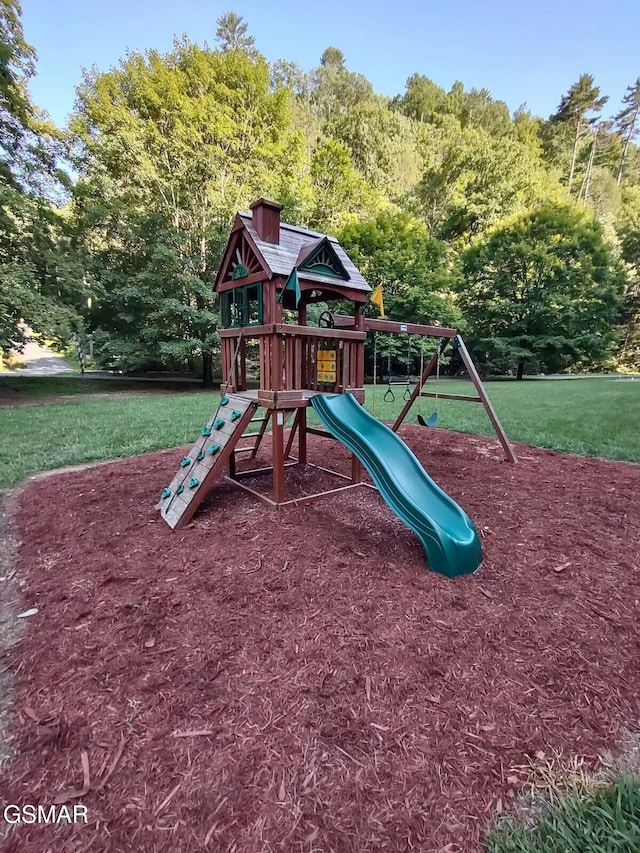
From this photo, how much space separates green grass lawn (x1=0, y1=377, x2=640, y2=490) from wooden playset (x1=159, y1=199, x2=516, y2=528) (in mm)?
2887

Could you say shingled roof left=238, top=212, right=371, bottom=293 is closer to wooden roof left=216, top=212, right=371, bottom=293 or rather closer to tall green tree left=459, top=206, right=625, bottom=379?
wooden roof left=216, top=212, right=371, bottom=293

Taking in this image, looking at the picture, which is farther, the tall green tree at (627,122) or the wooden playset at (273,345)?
the tall green tree at (627,122)

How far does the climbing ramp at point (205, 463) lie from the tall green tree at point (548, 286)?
71.7ft

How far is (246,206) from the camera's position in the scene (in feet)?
57.9

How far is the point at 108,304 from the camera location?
1727cm

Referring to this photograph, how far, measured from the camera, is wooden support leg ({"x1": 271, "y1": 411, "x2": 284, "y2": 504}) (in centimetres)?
402

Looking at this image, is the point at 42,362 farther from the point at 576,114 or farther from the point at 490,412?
the point at 576,114

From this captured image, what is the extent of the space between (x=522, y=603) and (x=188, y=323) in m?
16.8

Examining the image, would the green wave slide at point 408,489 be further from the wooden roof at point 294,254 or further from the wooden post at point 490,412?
the wooden post at point 490,412

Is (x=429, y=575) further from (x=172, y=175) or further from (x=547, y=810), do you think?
(x=172, y=175)

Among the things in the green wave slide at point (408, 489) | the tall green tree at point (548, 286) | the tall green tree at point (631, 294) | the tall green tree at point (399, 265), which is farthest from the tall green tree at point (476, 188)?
the green wave slide at point (408, 489)

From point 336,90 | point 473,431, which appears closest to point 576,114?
point 336,90

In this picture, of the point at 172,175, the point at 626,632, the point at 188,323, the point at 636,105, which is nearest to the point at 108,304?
the point at 188,323

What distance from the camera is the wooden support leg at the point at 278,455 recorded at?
158 inches
